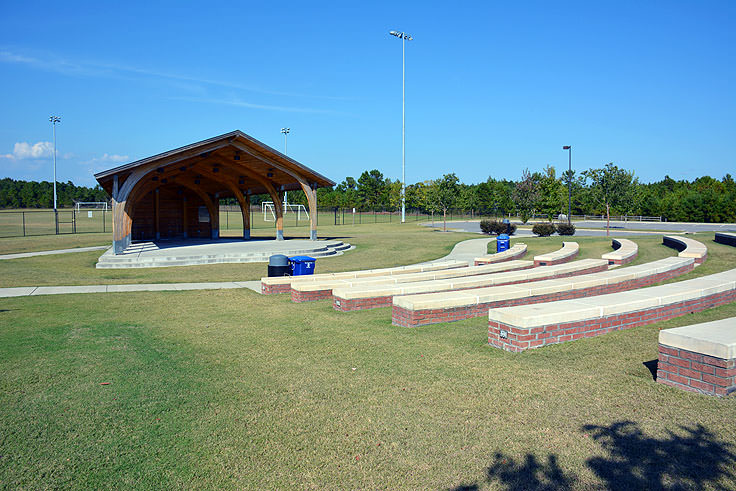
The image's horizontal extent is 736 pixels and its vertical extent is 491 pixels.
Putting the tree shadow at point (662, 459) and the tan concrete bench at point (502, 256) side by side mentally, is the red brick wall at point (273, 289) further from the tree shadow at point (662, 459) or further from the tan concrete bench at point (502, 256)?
the tree shadow at point (662, 459)

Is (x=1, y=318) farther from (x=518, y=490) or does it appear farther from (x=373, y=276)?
(x=518, y=490)

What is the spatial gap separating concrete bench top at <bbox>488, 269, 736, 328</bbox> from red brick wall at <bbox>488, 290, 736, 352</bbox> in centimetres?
7

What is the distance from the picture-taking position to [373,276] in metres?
12.8

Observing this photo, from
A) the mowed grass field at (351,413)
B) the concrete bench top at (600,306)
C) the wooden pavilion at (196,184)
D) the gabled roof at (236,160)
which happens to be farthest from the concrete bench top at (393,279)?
the wooden pavilion at (196,184)

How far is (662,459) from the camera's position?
11.8ft

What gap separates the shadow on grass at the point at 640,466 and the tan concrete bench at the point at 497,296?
401cm

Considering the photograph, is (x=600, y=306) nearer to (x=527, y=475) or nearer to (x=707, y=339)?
(x=707, y=339)

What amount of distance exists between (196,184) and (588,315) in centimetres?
2485

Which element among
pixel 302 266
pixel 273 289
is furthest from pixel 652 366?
pixel 302 266

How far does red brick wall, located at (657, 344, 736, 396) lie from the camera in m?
4.54

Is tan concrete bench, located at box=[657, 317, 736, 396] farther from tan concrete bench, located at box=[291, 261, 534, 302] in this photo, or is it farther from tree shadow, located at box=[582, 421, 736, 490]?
tan concrete bench, located at box=[291, 261, 534, 302]

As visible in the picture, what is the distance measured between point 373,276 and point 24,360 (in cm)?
794

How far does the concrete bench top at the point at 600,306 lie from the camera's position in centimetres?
625

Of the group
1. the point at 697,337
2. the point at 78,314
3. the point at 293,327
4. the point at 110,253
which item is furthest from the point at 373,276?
the point at 110,253
